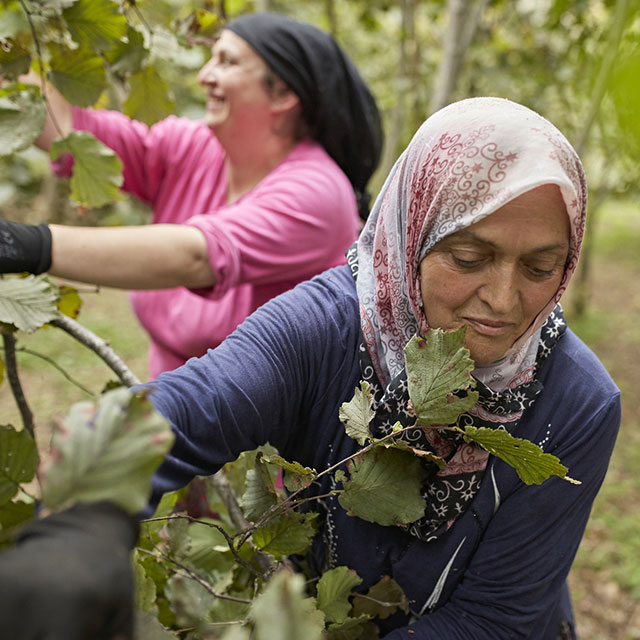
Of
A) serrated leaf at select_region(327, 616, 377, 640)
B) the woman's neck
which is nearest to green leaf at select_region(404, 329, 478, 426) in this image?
serrated leaf at select_region(327, 616, 377, 640)

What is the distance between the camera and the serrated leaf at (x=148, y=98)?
1.55 metres

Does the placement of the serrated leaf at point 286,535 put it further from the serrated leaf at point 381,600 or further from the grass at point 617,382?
the grass at point 617,382

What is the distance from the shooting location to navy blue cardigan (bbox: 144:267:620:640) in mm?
1207

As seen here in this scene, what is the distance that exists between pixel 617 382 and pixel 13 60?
546cm

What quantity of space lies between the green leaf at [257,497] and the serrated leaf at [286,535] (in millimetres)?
39

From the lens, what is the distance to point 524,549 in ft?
4.22

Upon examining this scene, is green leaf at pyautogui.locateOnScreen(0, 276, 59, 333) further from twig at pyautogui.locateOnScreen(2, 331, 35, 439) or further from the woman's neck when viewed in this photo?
the woman's neck

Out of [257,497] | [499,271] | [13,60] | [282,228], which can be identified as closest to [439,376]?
[499,271]

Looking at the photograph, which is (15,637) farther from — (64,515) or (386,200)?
(386,200)

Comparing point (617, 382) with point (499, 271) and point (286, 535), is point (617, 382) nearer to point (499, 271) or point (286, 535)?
point (499, 271)

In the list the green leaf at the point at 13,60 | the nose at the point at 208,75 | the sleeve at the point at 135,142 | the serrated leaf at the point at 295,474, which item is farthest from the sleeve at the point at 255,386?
the sleeve at the point at 135,142

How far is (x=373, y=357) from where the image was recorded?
1234 millimetres

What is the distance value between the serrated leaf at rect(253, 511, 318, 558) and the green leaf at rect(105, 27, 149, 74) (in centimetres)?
102

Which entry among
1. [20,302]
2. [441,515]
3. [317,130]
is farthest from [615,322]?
[20,302]
